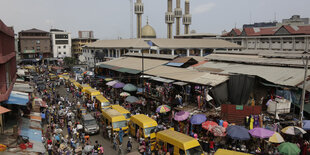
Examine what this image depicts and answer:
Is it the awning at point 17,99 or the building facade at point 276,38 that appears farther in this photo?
the building facade at point 276,38

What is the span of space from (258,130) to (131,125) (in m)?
10.1

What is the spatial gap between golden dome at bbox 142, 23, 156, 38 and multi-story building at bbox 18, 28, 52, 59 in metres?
34.2

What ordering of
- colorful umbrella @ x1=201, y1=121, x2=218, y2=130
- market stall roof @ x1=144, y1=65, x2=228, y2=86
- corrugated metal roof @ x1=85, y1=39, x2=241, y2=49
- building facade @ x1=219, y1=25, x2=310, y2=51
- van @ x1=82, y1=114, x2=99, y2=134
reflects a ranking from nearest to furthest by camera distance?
colorful umbrella @ x1=201, y1=121, x2=218, y2=130
van @ x1=82, y1=114, x2=99, y2=134
market stall roof @ x1=144, y1=65, x2=228, y2=86
corrugated metal roof @ x1=85, y1=39, x2=241, y2=49
building facade @ x1=219, y1=25, x2=310, y2=51

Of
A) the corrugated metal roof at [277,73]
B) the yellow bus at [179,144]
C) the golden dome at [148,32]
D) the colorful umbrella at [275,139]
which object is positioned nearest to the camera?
the yellow bus at [179,144]

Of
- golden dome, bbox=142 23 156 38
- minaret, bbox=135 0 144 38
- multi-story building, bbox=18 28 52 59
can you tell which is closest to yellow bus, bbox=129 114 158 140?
minaret, bbox=135 0 144 38

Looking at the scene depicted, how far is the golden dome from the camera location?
80.4m

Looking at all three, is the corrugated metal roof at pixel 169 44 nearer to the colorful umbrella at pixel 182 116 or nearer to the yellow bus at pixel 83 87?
the yellow bus at pixel 83 87

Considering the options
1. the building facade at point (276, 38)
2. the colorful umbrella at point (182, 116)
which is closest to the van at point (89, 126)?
the colorful umbrella at point (182, 116)

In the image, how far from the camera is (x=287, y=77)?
65.3 ft

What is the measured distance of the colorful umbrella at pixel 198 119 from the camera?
17.8 meters

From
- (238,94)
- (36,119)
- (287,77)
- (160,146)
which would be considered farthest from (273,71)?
(36,119)

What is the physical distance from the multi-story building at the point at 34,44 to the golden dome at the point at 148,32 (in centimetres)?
3419

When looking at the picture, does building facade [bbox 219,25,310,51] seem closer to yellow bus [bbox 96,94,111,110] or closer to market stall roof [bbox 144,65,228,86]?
market stall roof [bbox 144,65,228,86]

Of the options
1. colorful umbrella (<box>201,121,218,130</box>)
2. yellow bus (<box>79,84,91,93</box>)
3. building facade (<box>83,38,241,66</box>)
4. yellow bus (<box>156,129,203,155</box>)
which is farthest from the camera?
building facade (<box>83,38,241,66</box>)
